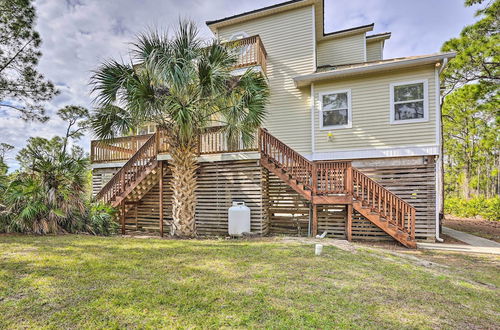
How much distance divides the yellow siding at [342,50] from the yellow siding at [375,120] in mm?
3049

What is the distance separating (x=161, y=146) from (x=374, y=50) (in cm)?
→ 1145

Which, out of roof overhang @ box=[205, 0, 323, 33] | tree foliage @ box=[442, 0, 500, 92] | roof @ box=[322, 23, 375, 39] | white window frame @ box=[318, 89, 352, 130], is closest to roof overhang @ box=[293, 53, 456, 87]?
white window frame @ box=[318, 89, 352, 130]

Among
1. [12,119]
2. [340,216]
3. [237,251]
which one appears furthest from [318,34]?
[12,119]

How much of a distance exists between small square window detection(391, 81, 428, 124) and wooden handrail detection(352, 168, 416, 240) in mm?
2728

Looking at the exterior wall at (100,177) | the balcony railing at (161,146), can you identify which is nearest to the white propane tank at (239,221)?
the balcony railing at (161,146)

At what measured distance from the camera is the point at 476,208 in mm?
14914

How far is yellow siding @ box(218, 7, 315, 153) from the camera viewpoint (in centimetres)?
1028

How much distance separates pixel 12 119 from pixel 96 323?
12455 millimetres

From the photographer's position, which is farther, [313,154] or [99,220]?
[313,154]

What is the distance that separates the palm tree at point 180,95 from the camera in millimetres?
6840

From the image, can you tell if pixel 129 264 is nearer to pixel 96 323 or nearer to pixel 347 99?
pixel 96 323

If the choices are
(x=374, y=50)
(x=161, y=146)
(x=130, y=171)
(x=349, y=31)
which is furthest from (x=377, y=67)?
(x=130, y=171)

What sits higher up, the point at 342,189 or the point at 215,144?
the point at 215,144

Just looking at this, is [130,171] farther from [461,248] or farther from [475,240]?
[475,240]
